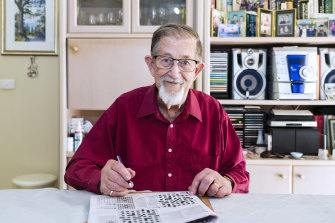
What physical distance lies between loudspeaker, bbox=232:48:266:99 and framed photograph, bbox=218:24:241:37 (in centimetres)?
10

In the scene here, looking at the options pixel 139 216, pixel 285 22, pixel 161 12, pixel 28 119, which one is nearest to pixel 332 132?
pixel 285 22

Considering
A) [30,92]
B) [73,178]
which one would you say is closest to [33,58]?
[30,92]

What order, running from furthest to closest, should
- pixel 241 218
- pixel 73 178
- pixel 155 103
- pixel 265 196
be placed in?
pixel 155 103, pixel 73 178, pixel 265 196, pixel 241 218

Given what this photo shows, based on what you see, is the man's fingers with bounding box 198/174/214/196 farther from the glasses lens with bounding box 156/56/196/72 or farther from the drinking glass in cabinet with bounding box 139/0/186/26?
the drinking glass in cabinet with bounding box 139/0/186/26

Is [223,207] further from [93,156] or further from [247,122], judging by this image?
[247,122]

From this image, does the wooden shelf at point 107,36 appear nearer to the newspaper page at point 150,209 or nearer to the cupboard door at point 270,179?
the cupboard door at point 270,179

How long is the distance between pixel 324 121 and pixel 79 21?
5.70ft

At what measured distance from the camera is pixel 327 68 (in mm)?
2150

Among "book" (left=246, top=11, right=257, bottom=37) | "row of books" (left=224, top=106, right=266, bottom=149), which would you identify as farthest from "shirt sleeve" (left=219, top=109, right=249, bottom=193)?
"book" (left=246, top=11, right=257, bottom=37)

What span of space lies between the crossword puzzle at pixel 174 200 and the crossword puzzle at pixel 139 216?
63 mm

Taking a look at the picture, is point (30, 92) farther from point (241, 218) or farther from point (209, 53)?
point (241, 218)

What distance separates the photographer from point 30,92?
2.53 metres

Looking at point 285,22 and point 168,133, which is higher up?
point 285,22

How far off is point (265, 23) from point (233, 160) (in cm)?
131
